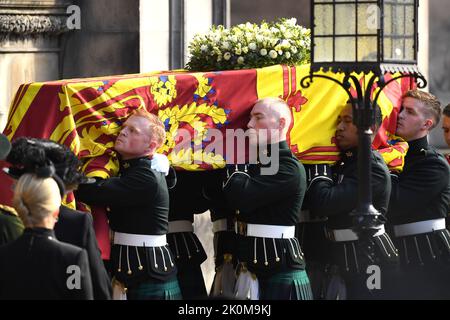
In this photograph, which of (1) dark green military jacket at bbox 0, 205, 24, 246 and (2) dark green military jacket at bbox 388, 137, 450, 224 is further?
(2) dark green military jacket at bbox 388, 137, 450, 224

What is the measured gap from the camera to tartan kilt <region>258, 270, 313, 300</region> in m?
9.86

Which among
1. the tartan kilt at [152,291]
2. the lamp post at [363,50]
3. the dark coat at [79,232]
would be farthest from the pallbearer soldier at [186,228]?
the dark coat at [79,232]

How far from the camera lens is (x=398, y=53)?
363 inches

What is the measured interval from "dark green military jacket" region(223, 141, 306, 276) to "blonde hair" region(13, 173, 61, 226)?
2356mm

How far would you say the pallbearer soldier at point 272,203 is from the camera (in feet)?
32.2

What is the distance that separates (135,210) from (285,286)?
38.7 inches

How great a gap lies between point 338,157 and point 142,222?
131 cm

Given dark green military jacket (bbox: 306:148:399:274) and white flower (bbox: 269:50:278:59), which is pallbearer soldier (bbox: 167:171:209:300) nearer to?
dark green military jacket (bbox: 306:148:399:274)

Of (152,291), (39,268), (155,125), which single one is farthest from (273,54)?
(39,268)

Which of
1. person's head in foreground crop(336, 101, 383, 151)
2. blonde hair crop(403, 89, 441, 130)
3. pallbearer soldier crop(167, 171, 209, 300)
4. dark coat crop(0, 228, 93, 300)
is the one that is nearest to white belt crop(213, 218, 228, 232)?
pallbearer soldier crop(167, 171, 209, 300)

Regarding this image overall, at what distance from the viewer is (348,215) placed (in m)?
10.1

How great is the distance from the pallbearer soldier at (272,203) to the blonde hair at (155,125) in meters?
0.50
